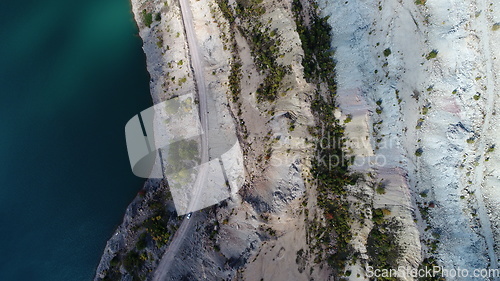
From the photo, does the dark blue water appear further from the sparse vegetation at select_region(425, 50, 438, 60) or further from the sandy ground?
the sparse vegetation at select_region(425, 50, 438, 60)

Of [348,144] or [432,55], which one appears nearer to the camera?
[432,55]

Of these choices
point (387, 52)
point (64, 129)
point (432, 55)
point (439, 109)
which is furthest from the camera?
point (64, 129)

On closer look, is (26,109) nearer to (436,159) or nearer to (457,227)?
(436,159)

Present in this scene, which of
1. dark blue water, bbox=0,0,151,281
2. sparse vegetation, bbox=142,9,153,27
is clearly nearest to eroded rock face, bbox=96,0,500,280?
dark blue water, bbox=0,0,151,281

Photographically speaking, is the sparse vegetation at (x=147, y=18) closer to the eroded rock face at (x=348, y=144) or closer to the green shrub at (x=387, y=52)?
the eroded rock face at (x=348, y=144)

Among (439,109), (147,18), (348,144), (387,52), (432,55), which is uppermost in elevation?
(147,18)

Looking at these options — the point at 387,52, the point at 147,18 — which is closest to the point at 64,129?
the point at 147,18

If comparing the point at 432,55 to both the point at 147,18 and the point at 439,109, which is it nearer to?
the point at 439,109

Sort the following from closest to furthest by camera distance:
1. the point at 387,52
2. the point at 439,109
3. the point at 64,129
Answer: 1. the point at 439,109
2. the point at 387,52
3. the point at 64,129

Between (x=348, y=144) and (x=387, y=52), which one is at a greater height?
(x=387, y=52)
